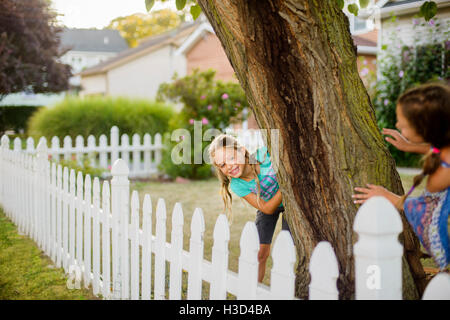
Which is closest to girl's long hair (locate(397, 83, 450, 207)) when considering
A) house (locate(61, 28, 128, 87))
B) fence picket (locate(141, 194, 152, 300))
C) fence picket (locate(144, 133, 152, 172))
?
fence picket (locate(141, 194, 152, 300))

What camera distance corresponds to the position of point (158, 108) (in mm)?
13312

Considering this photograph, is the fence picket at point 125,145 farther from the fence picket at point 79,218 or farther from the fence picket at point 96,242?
the fence picket at point 96,242

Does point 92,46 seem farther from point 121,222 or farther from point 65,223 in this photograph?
point 121,222

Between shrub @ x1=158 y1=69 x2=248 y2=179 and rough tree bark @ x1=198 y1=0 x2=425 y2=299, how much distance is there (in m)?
7.71

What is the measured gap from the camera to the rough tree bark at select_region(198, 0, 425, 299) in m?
2.04

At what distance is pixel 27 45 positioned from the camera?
13992 millimetres

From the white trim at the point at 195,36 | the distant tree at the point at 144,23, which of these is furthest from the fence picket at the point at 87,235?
the distant tree at the point at 144,23

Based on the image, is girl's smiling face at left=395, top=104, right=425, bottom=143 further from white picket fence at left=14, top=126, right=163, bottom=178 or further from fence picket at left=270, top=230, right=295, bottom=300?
white picket fence at left=14, top=126, right=163, bottom=178

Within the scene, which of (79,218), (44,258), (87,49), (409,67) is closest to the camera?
(79,218)

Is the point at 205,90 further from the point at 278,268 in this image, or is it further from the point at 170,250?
the point at 278,268

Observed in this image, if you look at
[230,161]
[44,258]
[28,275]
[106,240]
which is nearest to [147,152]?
[44,258]

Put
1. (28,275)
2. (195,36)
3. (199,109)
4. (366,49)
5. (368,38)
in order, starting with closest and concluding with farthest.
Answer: (28,275), (199,109), (366,49), (368,38), (195,36)

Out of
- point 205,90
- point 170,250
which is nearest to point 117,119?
point 205,90

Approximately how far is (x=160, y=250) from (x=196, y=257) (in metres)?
0.51
